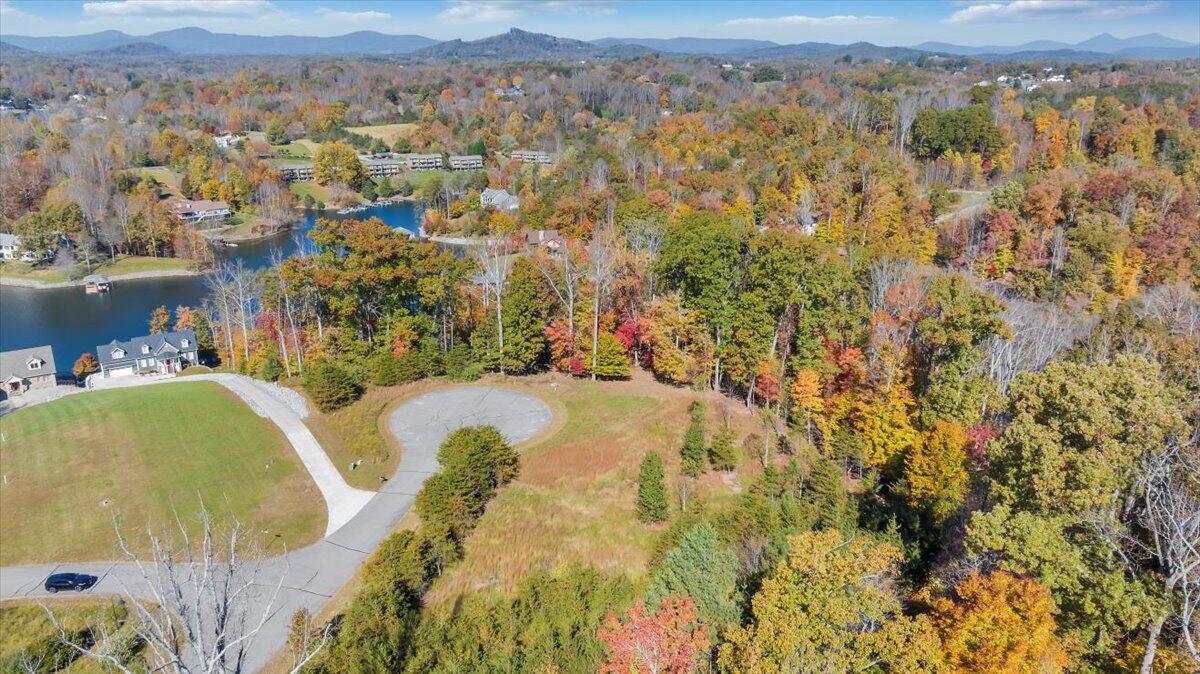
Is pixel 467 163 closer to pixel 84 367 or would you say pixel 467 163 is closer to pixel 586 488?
pixel 84 367

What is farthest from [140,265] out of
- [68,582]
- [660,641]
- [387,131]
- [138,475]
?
[660,641]

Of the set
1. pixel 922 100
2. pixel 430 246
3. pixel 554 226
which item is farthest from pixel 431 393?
pixel 922 100

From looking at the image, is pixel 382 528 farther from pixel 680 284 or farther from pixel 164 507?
pixel 680 284

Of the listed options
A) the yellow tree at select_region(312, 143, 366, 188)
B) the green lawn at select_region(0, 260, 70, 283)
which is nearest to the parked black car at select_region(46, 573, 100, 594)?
the green lawn at select_region(0, 260, 70, 283)

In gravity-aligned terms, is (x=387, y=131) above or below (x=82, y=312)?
above

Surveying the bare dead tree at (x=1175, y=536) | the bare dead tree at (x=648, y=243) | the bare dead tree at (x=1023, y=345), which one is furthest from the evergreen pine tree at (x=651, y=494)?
the bare dead tree at (x=1175, y=536)

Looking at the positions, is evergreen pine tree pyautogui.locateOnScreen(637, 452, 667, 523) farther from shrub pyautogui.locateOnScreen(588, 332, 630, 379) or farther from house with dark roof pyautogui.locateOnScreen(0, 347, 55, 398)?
house with dark roof pyautogui.locateOnScreen(0, 347, 55, 398)
